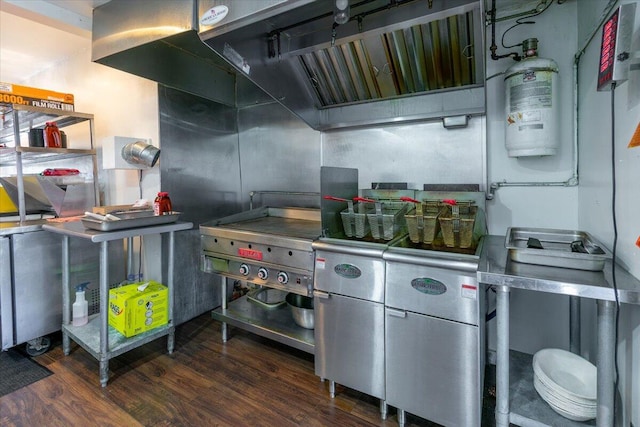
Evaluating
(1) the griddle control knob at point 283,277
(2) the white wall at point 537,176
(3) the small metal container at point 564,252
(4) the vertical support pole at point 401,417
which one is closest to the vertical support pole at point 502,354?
(3) the small metal container at point 564,252

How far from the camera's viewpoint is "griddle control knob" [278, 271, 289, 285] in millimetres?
1898

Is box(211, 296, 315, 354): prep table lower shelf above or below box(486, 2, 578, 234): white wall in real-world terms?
below

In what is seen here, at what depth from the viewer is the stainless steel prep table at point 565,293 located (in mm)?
1059

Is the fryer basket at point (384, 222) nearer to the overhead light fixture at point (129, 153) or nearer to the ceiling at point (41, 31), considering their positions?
the ceiling at point (41, 31)

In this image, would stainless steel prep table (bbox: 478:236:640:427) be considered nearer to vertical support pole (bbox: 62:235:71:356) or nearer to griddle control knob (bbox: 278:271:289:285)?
griddle control knob (bbox: 278:271:289:285)

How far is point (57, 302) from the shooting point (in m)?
2.45

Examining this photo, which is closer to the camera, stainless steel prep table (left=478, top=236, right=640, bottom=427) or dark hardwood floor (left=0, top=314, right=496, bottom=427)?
stainless steel prep table (left=478, top=236, right=640, bottom=427)

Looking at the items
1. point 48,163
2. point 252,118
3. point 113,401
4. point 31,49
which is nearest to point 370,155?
point 252,118

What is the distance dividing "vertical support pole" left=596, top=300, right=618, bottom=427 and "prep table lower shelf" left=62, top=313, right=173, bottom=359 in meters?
2.32

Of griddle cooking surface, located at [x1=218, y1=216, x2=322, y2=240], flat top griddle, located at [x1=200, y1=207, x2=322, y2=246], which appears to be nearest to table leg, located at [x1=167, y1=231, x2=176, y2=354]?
flat top griddle, located at [x1=200, y1=207, x2=322, y2=246]

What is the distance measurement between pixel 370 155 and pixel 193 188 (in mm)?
1584

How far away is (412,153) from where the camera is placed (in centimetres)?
225

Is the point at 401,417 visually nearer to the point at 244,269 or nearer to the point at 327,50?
the point at 244,269

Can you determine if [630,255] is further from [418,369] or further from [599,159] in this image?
[418,369]
